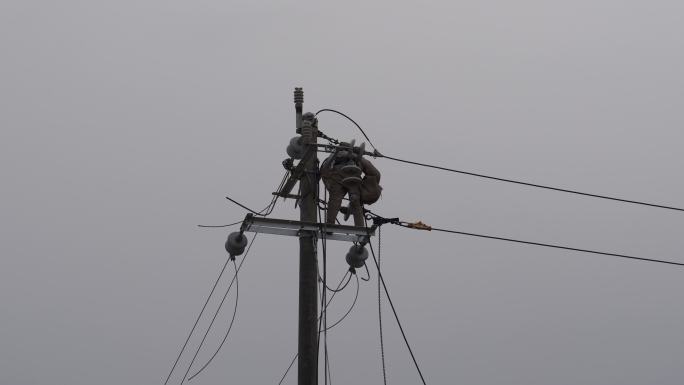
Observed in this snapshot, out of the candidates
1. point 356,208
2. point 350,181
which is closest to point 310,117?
point 350,181

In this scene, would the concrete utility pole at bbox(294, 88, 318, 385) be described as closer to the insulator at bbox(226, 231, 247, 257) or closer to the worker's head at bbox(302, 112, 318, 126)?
the worker's head at bbox(302, 112, 318, 126)

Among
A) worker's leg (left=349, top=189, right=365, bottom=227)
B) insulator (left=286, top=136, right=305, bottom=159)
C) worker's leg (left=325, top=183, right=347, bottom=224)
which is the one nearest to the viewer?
insulator (left=286, top=136, right=305, bottom=159)

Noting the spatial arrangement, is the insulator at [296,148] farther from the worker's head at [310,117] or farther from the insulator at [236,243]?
the insulator at [236,243]

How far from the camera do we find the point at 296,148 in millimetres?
11406

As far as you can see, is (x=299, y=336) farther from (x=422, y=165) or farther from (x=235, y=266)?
(x=422, y=165)

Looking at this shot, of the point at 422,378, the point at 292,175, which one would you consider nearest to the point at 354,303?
the point at 422,378

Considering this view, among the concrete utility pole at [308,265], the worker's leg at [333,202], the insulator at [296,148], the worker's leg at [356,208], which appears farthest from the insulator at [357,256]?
the insulator at [296,148]

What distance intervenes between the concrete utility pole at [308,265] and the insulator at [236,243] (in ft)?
2.88

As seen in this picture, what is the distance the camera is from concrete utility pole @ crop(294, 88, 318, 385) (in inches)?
401

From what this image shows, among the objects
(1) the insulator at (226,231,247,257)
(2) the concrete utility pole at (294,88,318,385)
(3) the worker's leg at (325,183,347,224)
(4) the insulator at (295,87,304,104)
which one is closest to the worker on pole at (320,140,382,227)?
(3) the worker's leg at (325,183,347,224)

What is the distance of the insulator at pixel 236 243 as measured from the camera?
36.6 feet

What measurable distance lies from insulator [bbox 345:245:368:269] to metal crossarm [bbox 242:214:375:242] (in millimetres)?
435

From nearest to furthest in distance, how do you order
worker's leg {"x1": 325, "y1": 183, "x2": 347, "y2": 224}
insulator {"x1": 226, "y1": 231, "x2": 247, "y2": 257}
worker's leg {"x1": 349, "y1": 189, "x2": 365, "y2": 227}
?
insulator {"x1": 226, "y1": 231, "x2": 247, "y2": 257} → worker's leg {"x1": 325, "y1": 183, "x2": 347, "y2": 224} → worker's leg {"x1": 349, "y1": 189, "x2": 365, "y2": 227}

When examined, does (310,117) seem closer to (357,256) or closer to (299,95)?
(299,95)
